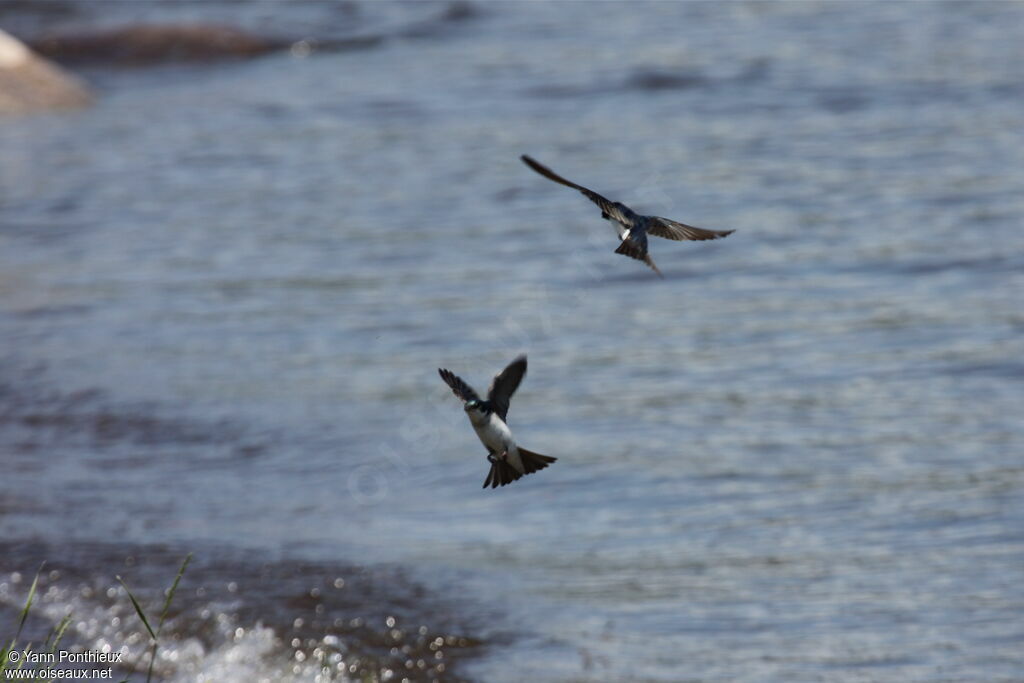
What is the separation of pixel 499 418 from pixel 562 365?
4.84 metres

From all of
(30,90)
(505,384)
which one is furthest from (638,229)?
(30,90)

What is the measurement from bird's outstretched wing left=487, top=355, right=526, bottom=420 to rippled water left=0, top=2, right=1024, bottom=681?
95.8 inches

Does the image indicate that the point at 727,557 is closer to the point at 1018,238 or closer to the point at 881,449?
the point at 881,449

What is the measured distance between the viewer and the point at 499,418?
8.66 ft

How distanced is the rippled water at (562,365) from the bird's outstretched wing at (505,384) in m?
2.43

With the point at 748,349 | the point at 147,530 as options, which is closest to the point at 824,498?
the point at 748,349

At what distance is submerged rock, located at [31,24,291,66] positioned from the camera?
16.5m

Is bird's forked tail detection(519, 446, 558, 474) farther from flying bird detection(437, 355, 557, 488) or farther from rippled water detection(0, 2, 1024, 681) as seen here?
rippled water detection(0, 2, 1024, 681)

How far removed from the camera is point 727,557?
5.49 m

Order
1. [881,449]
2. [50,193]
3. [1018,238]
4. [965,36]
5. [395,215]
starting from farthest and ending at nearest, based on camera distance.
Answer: [965,36] < [50,193] < [395,215] < [1018,238] < [881,449]

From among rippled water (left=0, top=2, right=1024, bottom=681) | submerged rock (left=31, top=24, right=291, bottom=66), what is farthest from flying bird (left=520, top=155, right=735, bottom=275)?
submerged rock (left=31, top=24, right=291, bottom=66)

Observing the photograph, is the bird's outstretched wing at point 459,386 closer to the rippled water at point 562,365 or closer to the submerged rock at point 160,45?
the rippled water at point 562,365

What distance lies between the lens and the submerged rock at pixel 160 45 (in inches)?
649

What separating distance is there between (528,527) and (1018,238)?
399cm
